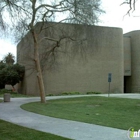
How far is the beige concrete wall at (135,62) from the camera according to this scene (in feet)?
149

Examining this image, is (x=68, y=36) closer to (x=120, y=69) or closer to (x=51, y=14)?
(x=51, y=14)

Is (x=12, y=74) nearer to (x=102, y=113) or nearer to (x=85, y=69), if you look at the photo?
(x=85, y=69)

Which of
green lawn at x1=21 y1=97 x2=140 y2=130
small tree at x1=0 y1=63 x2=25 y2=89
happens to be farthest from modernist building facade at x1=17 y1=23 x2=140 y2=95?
green lawn at x1=21 y1=97 x2=140 y2=130

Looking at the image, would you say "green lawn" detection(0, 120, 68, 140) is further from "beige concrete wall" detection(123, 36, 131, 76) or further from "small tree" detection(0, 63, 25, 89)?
"beige concrete wall" detection(123, 36, 131, 76)

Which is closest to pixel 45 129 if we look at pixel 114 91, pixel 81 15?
pixel 81 15

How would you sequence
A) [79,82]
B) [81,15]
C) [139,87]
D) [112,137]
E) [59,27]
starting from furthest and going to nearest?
[139,87] → [79,82] → [59,27] → [81,15] → [112,137]

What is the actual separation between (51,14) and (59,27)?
7.12 ft

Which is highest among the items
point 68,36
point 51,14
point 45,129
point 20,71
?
point 51,14

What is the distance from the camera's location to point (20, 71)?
41.5 metres

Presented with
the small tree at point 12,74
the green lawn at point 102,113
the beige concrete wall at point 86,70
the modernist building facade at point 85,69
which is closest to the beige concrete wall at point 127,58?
the modernist building facade at point 85,69

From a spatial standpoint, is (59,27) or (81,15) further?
(59,27)

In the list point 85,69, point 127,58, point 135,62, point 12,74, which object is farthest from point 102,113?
point 135,62

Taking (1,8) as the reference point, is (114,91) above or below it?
below

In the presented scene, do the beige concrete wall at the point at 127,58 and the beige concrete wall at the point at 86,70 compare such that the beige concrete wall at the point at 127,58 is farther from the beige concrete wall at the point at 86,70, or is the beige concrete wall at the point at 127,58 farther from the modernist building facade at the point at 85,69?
the beige concrete wall at the point at 86,70
